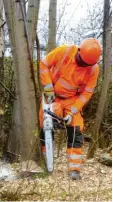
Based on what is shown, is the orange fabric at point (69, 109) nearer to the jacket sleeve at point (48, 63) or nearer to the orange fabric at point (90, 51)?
the jacket sleeve at point (48, 63)

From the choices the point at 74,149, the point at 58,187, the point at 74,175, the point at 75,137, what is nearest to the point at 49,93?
the point at 75,137

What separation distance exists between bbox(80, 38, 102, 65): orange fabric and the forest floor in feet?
4.68

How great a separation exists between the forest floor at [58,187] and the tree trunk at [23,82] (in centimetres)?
35

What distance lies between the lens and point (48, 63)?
5027 mm

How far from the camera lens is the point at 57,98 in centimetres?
525

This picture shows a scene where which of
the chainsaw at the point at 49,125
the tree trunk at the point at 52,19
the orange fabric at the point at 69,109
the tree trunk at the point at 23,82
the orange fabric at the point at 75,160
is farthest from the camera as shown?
the tree trunk at the point at 52,19

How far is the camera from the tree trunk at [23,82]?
15.1 feet

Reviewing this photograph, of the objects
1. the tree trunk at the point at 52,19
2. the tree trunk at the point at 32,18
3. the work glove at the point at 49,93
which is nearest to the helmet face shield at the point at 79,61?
the work glove at the point at 49,93

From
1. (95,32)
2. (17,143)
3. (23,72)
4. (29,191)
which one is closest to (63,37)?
(95,32)

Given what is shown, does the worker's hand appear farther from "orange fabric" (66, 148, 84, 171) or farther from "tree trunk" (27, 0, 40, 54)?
"tree trunk" (27, 0, 40, 54)

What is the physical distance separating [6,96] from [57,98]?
144 cm

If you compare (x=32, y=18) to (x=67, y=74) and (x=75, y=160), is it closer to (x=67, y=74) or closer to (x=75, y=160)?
(x=67, y=74)

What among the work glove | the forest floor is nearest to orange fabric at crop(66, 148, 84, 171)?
the forest floor

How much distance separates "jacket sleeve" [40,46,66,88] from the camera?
5.00 m
